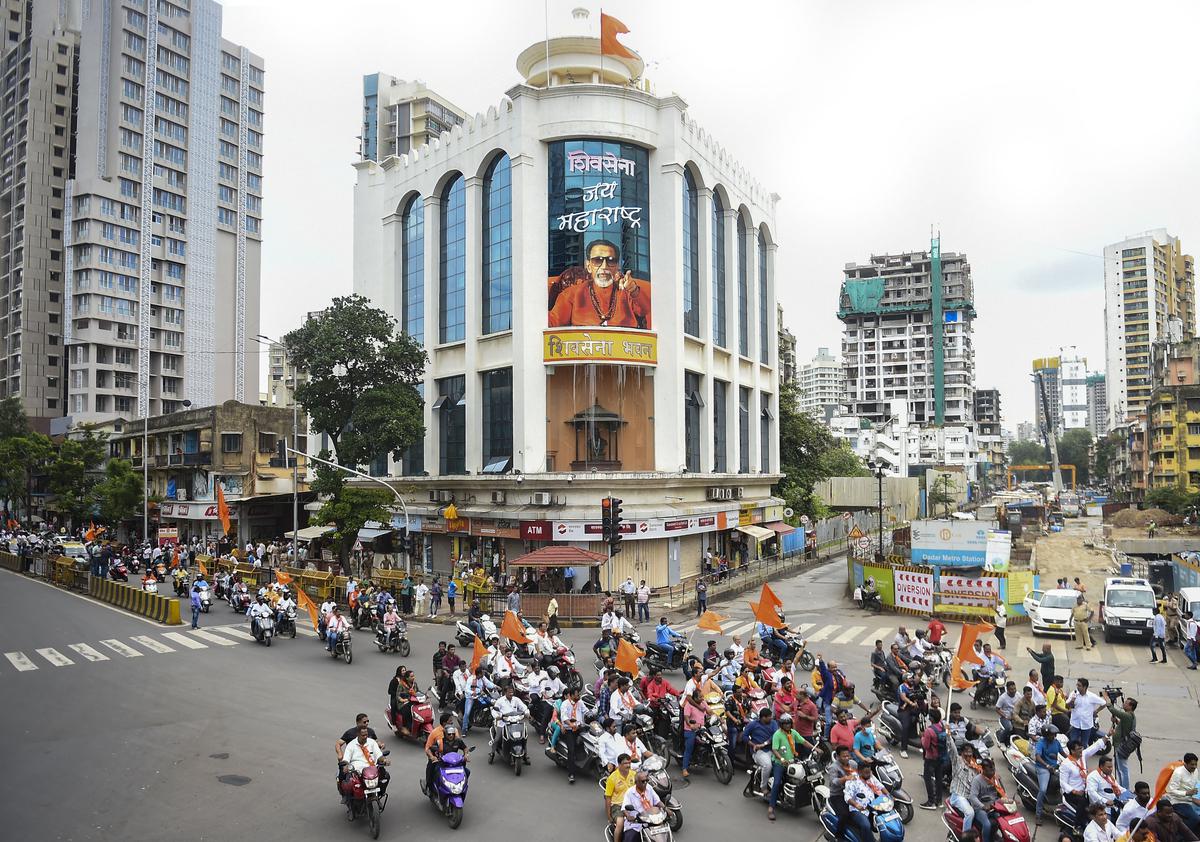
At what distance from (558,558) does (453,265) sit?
1857 centimetres

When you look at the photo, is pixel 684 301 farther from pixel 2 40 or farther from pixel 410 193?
pixel 2 40

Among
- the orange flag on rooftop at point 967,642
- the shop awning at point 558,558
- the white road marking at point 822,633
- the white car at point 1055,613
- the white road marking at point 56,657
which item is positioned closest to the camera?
the orange flag on rooftop at point 967,642

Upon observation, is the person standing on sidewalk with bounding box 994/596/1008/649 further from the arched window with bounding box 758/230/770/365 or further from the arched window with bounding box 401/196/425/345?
the arched window with bounding box 401/196/425/345

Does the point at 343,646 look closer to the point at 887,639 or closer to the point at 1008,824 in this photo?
the point at 887,639

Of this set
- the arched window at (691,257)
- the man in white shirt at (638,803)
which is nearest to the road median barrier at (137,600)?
the man in white shirt at (638,803)

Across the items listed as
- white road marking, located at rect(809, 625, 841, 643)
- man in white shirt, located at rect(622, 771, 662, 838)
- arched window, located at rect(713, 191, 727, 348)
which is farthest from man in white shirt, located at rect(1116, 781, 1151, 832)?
arched window, located at rect(713, 191, 727, 348)

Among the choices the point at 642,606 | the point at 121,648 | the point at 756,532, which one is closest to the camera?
the point at 121,648

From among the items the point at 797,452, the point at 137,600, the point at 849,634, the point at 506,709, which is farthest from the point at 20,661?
the point at 797,452

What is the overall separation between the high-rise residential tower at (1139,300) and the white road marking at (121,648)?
154 metres

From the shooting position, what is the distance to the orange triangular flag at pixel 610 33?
3909 centimetres

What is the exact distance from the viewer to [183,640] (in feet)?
84.2

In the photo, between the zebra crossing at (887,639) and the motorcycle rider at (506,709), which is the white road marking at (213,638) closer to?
the motorcycle rider at (506,709)

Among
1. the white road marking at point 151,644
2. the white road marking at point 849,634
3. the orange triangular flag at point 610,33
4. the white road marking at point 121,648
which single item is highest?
the orange triangular flag at point 610,33

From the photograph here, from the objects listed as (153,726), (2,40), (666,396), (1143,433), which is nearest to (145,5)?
(2,40)
